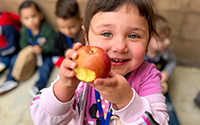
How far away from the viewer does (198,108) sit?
5.73 feet

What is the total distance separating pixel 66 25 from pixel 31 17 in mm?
600

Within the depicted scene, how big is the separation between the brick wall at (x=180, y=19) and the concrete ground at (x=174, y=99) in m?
0.25

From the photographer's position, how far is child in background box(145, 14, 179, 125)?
167cm

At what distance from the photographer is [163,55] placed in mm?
1851

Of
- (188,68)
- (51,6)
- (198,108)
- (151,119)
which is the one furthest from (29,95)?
(188,68)

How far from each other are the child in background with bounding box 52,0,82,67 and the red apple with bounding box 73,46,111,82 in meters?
1.52

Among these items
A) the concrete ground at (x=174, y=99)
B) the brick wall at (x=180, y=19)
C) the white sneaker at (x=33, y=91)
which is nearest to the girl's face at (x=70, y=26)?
the brick wall at (x=180, y=19)

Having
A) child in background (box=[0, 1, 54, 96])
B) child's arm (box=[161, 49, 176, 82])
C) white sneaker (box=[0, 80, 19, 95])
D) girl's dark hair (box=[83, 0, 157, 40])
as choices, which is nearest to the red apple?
girl's dark hair (box=[83, 0, 157, 40])

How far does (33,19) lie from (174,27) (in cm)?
192

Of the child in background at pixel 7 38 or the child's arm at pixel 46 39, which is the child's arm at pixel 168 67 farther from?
the child in background at pixel 7 38

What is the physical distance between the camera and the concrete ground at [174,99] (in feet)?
5.42

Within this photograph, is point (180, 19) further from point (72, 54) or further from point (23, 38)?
point (23, 38)

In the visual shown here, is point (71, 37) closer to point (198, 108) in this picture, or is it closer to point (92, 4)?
point (92, 4)

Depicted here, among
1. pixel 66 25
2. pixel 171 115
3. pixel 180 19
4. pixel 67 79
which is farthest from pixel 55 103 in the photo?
pixel 180 19
